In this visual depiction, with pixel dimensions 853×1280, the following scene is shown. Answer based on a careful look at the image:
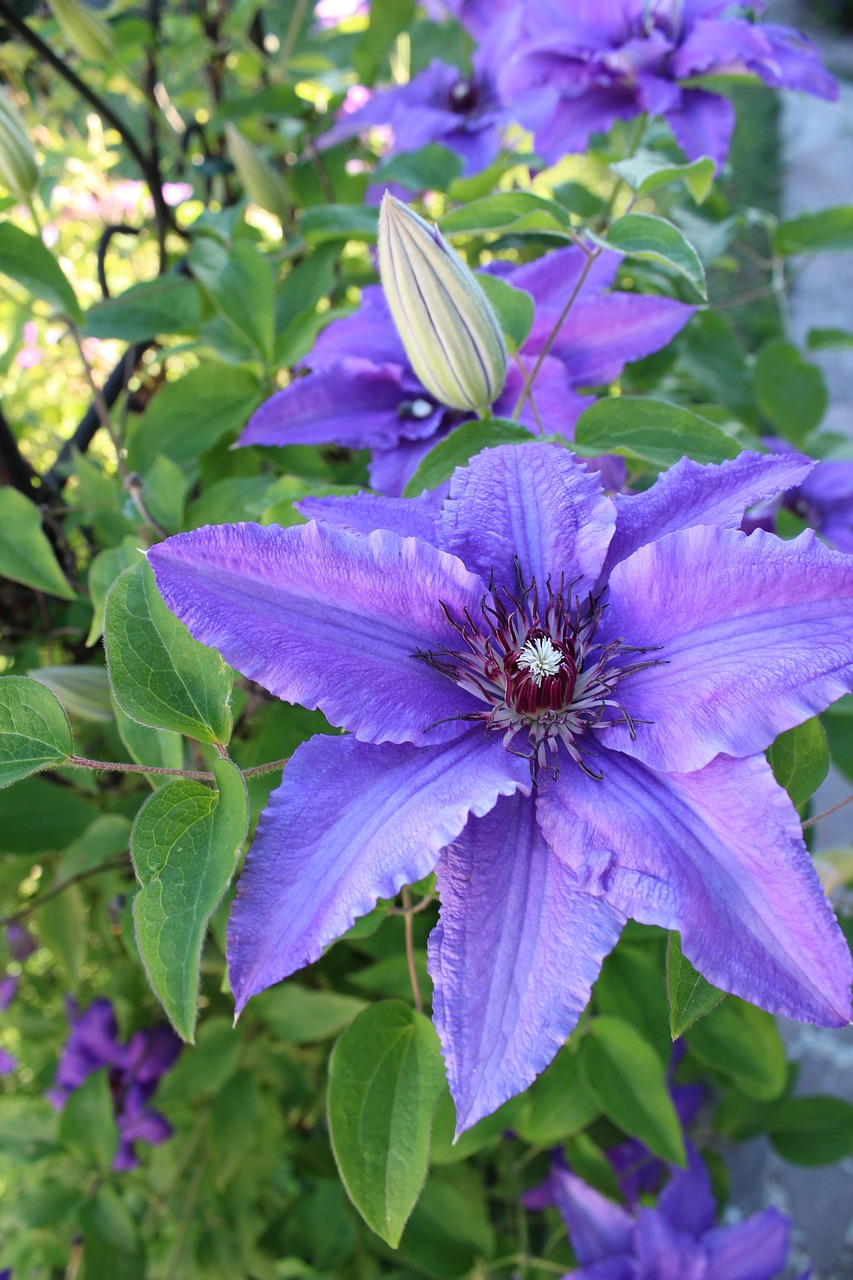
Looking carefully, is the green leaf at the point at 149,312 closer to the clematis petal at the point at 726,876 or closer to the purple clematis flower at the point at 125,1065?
the clematis petal at the point at 726,876

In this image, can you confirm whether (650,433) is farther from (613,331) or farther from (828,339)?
(828,339)

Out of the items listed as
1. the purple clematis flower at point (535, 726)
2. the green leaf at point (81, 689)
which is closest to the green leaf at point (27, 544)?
the green leaf at point (81, 689)

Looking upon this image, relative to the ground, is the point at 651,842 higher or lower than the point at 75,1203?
higher

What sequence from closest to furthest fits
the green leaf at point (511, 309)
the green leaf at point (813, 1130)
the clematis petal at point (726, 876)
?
the clematis petal at point (726, 876), the green leaf at point (511, 309), the green leaf at point (813, 1130)

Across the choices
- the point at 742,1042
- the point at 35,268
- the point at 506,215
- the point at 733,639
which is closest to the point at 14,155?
the point at 35,268

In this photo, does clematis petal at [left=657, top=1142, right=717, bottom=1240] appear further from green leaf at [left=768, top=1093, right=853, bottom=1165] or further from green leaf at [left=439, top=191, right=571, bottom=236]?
green leaf at [left=439, top=191, right=571, bottom=236]

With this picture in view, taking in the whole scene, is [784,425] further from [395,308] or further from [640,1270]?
[640,1270]

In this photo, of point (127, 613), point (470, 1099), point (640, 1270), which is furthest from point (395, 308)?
point (640, 1270)
